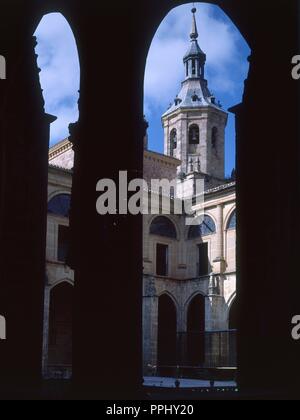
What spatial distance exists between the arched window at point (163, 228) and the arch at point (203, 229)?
0.77m

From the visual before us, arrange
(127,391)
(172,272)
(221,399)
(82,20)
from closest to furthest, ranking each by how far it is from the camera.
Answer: (221,399) < (127,391) < (82,20) < (172,272)

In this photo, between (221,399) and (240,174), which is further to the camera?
(240,174)

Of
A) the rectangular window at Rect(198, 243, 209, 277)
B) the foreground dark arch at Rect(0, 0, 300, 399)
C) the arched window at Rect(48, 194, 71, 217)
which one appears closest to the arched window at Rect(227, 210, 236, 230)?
the rectangular window at Rect(198, 243, 209, 277)

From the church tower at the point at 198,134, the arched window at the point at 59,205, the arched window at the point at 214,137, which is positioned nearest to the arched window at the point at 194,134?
the church tower at the point at 198,134

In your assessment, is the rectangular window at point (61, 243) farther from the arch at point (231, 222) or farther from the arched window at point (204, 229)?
the arch at point (231, 222)

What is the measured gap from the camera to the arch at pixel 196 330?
2886 cm

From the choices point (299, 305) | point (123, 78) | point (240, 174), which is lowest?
point (299, 305)

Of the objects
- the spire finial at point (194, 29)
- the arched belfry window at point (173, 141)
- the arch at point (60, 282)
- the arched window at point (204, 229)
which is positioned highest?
the spire finial at point (194, 29)

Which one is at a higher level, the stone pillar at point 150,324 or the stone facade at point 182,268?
the stone facade at point 182,268

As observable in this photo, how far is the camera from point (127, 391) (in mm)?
5609

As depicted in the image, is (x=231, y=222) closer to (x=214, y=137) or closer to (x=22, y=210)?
(x=214, y=137)
